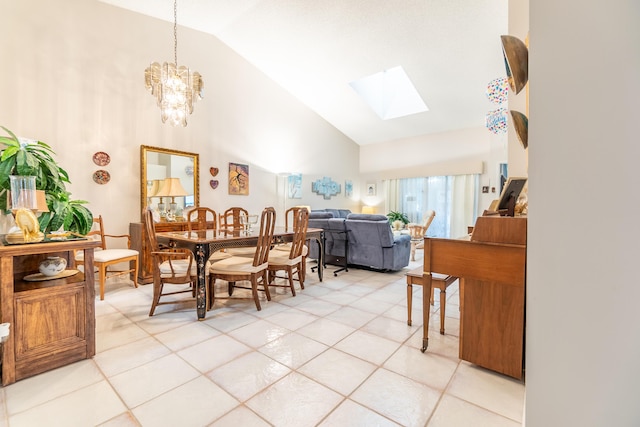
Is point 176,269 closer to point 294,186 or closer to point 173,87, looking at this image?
point 173,87

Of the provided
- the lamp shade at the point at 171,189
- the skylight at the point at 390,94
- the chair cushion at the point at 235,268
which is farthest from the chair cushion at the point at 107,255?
the skylight at the point at 390,94

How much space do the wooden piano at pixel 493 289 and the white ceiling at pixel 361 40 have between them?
3.33 m

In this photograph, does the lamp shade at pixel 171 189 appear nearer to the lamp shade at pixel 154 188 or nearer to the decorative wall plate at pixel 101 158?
the lamp shade at pixel 154 188

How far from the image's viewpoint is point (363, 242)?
4227mm

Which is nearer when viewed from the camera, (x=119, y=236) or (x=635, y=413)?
(x=635, y=413)

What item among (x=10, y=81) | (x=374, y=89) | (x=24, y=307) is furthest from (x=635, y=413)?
(x=374, y=89)

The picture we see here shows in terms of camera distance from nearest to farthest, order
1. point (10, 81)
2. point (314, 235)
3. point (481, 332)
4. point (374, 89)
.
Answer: point (481, 332), point (10, 81), point (314, 235), point (374, 89)

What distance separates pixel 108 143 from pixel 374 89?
5.20 meters

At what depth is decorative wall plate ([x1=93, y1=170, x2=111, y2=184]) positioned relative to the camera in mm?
3635

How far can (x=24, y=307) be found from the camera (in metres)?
1.61

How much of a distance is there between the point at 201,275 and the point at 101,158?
2586 mm

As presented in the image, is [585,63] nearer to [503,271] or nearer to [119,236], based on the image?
[503,271]

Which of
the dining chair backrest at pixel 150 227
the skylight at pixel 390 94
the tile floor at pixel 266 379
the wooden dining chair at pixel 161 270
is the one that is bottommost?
the tile floor at pixel 266 379

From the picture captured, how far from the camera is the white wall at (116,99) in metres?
3.17
